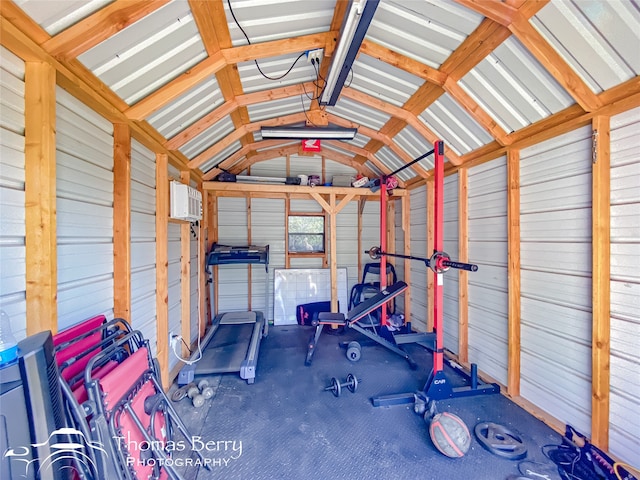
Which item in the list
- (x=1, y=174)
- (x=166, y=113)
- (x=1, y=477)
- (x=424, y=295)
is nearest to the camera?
(x=1, y=477)

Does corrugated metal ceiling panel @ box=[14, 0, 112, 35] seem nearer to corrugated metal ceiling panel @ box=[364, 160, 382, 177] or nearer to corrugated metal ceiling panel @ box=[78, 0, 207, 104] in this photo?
corrugated metal ceiling panel @ box=[78, 0, 207, 104]

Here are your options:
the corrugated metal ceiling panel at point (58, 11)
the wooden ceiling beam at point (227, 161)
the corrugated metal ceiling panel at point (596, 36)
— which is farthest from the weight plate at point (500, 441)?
the wooden ceiling beam at point (227, 161)

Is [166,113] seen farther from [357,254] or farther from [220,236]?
[357,254]

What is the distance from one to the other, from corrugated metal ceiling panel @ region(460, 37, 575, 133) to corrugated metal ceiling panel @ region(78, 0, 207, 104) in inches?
92.0

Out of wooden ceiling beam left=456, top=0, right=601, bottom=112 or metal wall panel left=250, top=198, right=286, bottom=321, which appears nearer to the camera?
wooden ceiling beam left=456, top=0, right=601, bottom=112

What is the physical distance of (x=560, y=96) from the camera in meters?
2.01

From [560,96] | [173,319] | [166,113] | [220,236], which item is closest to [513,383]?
[560,96]

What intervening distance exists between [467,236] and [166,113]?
3677 millimetres

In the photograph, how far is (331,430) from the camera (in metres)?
2.29

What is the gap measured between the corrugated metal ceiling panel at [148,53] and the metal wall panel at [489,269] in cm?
316

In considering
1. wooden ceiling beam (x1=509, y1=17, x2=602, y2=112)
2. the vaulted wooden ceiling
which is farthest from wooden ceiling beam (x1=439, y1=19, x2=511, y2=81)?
wooden ceiling beam (x1=509, y1=17, x2=602, y2=112)

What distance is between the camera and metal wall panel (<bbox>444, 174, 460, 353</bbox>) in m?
3.56

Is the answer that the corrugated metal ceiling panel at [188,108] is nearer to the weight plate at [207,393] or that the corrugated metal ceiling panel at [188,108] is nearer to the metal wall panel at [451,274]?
the weight plate at [207,393]

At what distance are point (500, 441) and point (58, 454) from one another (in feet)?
9.38
